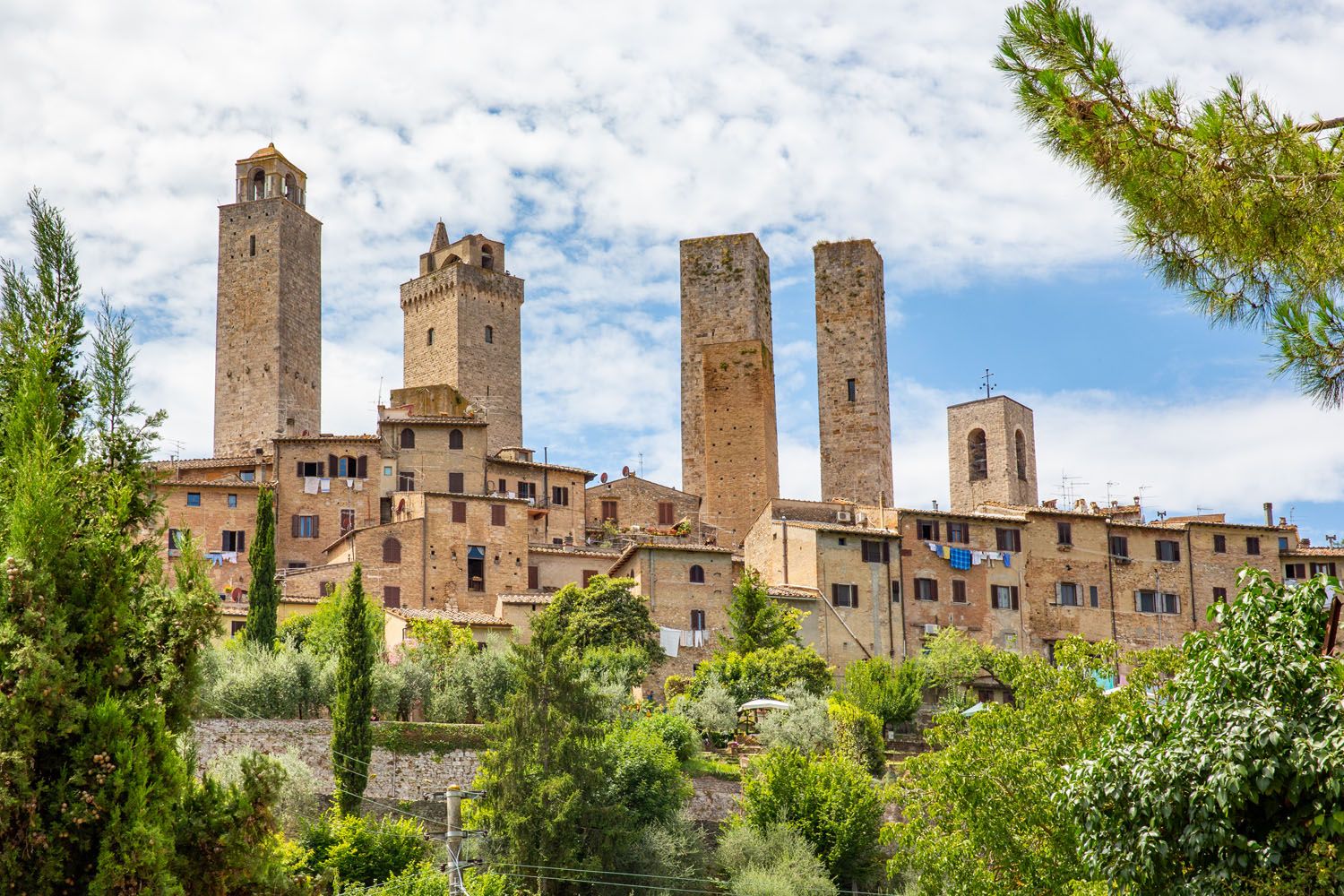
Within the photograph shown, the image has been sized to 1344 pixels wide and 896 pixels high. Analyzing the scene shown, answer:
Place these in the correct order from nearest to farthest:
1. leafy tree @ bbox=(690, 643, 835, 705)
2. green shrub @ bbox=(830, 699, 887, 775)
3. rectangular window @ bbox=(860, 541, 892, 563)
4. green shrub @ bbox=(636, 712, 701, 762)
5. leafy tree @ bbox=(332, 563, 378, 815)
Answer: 1. leafy tree @ bbox=(332, 563, 378, 815)
2. green shrub @ bbox=(636, 712, 701, 762)
3. green shrub @ bbox=(830, 699, 887, 775)
4. leafy tree @ bbox=(690, 643, 835, 705)
5. rectangular window @ bbox=(860, 541, 892, 563)

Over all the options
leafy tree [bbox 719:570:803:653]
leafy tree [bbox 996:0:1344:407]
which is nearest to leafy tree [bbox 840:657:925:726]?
leafy tree [bbox 719:570:803:653]

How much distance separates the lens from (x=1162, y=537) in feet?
158

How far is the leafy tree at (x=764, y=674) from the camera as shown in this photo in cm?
3534

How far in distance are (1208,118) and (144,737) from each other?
7.98 metres

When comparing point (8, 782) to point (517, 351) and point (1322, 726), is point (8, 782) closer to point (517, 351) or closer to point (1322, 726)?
point (1322, 726)

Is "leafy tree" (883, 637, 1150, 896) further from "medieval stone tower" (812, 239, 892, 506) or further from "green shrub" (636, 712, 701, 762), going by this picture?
"medieval stone tower" (812, 239, 892, 506)

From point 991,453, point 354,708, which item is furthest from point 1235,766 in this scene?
point 991,453

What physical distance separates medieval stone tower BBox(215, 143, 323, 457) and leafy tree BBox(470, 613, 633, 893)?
34.9m

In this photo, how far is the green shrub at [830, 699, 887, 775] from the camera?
105 ft

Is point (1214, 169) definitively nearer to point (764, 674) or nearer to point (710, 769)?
point (710, 769)

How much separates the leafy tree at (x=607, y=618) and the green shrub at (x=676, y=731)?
511 centimetres

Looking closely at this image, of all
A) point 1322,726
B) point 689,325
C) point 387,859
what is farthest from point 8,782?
point 689,325

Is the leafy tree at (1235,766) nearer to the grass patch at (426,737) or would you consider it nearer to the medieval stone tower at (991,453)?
the grass patch at (426,737)

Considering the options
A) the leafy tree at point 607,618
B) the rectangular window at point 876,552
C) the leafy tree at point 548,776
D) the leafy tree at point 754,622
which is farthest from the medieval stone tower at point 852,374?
the leafy tree at point 548,776
